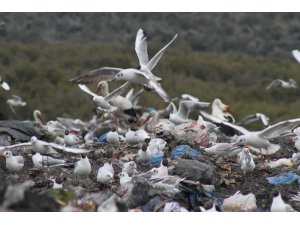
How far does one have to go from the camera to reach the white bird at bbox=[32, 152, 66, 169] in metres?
11.9

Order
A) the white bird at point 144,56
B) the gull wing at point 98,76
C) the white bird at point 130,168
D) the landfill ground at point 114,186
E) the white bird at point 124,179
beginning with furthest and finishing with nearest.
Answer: the gull wing at point 98,76 → the white bird at point 144,56 → the white bird at point 130,168 → the white bird at point 124,179 → the landfill ground at point 114,186

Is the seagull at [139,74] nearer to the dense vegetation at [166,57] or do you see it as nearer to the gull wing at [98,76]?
the gull wing at [98,76]

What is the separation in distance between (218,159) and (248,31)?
3616 centimetres

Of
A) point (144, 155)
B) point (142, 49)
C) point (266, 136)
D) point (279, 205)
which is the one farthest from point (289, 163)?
→ point (142, 49)

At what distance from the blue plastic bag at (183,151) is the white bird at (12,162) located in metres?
1.99

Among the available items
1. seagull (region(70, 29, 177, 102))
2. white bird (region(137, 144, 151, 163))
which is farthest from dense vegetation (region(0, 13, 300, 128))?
white bird (region(137, 144, 151, 163))

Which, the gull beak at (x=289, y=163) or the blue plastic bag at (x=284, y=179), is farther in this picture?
the gull beak at (x=289, y=163)

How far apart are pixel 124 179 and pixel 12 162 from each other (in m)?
2.00

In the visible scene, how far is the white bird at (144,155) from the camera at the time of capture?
11.8m

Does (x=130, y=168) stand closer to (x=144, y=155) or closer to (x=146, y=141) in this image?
(x=144, y=155)

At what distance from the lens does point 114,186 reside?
1076 cm

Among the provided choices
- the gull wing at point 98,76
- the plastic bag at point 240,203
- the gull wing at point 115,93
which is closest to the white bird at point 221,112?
the gull wing at point 115,93

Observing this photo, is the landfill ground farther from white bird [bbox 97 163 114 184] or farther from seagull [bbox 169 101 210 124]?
seagull [bbox 169 101 210 124]

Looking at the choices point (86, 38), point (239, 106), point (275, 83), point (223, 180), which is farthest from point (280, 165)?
point (86, 38)
